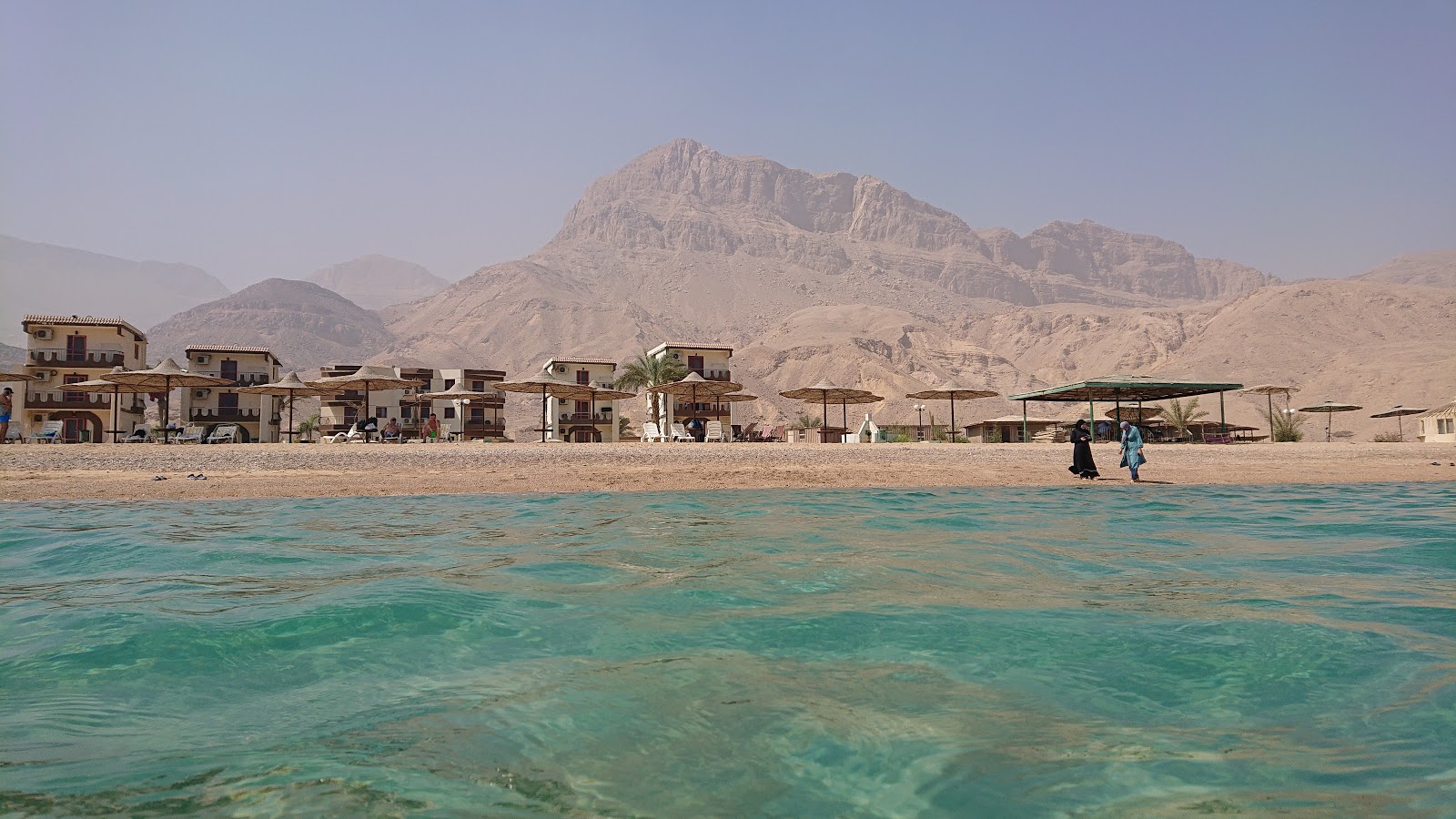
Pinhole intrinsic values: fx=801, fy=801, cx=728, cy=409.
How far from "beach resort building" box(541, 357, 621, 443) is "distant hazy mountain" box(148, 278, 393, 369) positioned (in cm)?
8320

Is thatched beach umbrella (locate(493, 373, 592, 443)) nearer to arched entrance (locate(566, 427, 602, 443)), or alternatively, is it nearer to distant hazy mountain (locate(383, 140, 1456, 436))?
arched entrance (locate(566, 427, 602, 443))

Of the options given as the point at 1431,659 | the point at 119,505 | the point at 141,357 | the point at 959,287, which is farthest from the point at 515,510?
the point at 959,287

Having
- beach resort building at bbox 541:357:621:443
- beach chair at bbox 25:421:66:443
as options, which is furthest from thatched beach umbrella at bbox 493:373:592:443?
beach chair at bbox 25:421:66:443

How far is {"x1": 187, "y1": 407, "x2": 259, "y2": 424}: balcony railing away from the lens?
155 ft

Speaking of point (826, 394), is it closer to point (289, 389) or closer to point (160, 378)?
point (289, 389)

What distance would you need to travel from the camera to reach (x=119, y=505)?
39.9ft

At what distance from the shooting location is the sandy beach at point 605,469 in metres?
14.7

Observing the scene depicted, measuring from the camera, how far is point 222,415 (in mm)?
48094

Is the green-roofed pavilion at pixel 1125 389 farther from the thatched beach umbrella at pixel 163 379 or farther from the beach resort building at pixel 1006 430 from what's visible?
the thatched beach umbrella at pixel 163 379

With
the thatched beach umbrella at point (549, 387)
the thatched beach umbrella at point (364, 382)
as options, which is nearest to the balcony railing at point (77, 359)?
the thatched beach umbrella at point (364, 382)

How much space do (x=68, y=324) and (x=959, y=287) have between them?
16123 centimetres

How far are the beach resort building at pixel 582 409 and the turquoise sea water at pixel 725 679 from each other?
1493 inches

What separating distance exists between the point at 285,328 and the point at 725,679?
161650 millimetres

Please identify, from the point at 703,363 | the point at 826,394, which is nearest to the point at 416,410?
the point at 703,363
